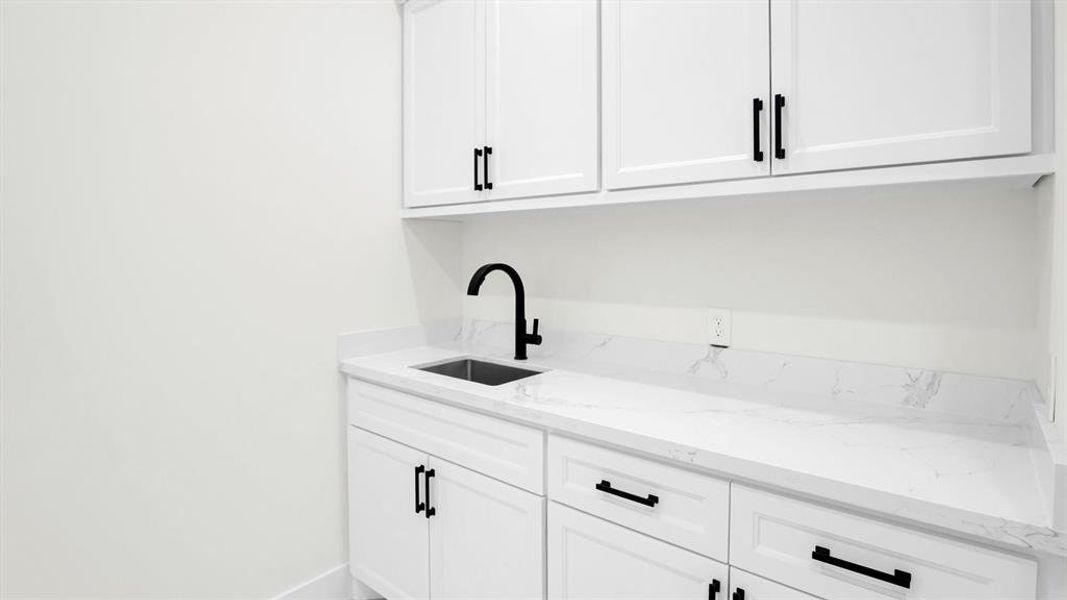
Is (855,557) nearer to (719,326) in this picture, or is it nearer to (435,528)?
(719,326)

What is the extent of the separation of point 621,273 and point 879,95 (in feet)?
3.16

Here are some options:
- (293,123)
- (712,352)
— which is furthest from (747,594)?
(293,123)

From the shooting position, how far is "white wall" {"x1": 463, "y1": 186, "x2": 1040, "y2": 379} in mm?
1292

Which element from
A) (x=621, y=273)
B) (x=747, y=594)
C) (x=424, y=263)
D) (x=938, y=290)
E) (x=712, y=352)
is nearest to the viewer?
(x=747, y=594)

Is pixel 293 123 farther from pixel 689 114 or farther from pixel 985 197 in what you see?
pixel 985 197

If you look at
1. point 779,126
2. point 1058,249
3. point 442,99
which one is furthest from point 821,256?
point 442,99

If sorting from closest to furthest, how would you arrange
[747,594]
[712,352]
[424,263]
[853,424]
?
1. [747,594]
2. [853,424]
3. [712,352]
4. [424,263]

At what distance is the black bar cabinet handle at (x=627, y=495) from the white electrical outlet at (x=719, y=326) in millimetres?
666

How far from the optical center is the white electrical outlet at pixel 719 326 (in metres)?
1.70

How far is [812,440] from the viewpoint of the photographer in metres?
1.15

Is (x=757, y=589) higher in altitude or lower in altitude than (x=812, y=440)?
lower

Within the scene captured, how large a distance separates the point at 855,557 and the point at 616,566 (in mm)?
510

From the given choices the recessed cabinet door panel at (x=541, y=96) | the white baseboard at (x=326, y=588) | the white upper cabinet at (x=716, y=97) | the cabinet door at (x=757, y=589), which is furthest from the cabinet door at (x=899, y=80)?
the white baseboard at (x=326, y=588)

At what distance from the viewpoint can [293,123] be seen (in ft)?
5.98
